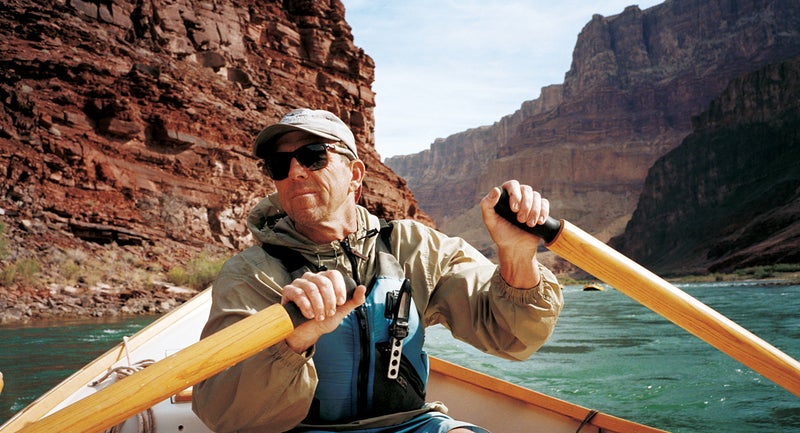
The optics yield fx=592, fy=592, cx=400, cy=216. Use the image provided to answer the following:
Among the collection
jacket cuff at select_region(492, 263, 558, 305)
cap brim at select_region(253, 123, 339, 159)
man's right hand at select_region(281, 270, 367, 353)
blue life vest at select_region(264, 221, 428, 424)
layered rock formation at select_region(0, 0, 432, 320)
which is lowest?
blue life vest at select_region(264, 221, 428, 424)

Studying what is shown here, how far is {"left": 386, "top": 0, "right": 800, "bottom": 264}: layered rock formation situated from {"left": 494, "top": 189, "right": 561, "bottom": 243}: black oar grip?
96.9 meters

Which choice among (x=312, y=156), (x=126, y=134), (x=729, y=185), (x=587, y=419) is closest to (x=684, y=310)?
(x=312, y=156)

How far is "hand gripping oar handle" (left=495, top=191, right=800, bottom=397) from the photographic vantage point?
1349 millimetres

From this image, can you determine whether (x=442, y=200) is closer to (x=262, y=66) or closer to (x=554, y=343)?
(x=262, y=66)

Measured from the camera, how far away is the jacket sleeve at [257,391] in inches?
49.6

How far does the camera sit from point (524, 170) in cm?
11519

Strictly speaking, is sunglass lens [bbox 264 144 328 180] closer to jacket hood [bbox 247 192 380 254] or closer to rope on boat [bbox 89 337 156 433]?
jacket hood [bbox 247 192 380 254]

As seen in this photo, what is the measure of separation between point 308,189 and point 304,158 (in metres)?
0.09

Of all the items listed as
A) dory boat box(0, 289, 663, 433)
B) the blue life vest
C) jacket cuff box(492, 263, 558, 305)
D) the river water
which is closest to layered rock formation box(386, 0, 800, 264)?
the river water

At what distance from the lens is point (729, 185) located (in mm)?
62406

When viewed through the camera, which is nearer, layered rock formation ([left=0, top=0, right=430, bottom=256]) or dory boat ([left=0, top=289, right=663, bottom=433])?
dory boat ([left=0, top=289, right=663, bottom=433])

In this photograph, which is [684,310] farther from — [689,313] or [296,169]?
[296,169]

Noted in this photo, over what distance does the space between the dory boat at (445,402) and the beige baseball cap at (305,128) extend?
135cm

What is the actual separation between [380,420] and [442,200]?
141868 millimetres
